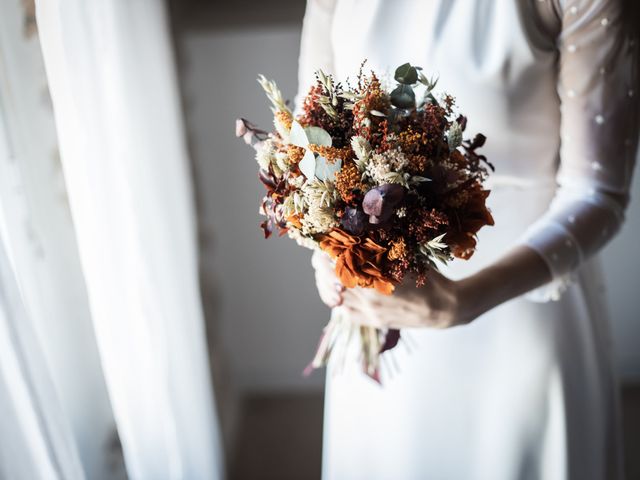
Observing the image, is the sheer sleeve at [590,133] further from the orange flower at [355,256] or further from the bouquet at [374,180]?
the orange flower at [355,256]

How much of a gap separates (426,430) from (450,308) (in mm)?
365

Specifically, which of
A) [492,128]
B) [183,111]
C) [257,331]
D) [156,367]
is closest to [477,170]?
[492,128]

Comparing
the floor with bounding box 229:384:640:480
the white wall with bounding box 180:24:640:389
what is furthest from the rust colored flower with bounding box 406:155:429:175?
the floor with bounding box 229:384:640:480

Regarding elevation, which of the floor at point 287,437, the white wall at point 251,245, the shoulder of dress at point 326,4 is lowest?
the floor at point 287,437

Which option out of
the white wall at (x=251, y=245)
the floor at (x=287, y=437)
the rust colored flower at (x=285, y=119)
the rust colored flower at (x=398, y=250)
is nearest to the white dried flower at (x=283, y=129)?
the rust colored flower at (x=285, y=119)

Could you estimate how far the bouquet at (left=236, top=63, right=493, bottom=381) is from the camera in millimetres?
695

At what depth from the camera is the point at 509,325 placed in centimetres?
104

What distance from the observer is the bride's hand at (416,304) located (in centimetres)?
87

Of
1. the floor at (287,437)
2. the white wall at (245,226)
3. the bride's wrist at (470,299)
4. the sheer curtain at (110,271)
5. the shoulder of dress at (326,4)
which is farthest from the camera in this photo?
the floor at (287,437)

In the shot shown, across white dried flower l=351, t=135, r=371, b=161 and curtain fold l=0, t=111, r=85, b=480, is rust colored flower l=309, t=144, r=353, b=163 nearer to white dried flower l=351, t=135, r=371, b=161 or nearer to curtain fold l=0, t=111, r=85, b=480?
white dried flower l=351, t=135, r=371, b=161

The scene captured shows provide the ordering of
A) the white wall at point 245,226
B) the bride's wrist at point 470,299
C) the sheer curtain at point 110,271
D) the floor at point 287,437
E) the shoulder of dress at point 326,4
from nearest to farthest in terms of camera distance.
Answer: the sheer curtain at point 110,271, the bride's wrist at point 470,299, the shoulder of dress at point 326,4, the white wall at point 245,226, the floor at point 287,437

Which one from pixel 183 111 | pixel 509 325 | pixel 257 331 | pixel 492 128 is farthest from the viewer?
pixel 257 331

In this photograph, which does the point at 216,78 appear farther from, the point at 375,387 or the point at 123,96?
the point at 375,387

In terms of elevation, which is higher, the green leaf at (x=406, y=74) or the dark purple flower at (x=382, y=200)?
the green leaf at (x=406, y=74)
